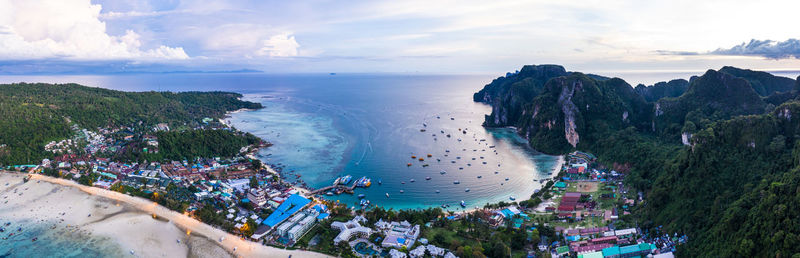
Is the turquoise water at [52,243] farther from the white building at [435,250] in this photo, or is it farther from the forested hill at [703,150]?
the forested hill at [703,150]

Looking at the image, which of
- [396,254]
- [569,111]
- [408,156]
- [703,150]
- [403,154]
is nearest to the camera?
[396,254]

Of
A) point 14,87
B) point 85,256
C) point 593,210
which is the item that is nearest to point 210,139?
point 85,256

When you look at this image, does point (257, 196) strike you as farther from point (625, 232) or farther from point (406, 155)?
point (625, 232)

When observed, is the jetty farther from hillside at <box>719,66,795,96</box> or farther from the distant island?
hillside at <box>719,66,795,96</box>

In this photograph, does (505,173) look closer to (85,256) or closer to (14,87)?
(85,256)

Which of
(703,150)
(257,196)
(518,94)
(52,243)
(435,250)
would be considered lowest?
(52,243)

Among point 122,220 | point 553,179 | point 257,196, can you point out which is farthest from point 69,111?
point 553,179
